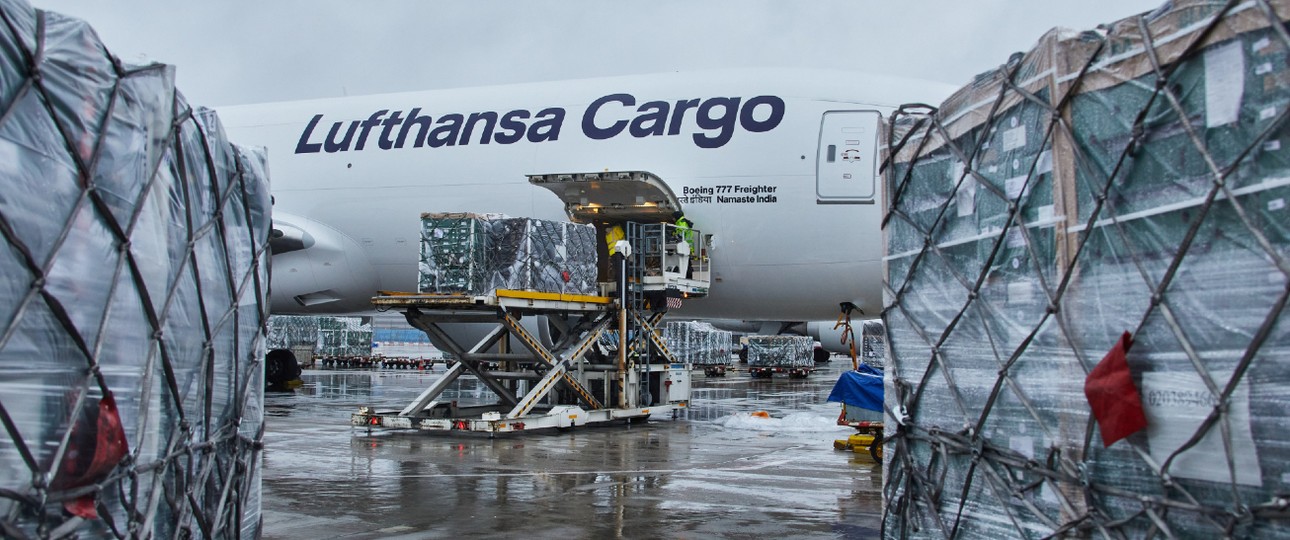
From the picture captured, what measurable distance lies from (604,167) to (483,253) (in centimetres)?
247

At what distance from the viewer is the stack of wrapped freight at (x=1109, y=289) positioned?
3.78 metres

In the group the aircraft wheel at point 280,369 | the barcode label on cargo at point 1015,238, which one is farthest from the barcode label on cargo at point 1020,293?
the aircraft wheel at point 280,369

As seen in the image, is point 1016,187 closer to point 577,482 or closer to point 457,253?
point 577,482

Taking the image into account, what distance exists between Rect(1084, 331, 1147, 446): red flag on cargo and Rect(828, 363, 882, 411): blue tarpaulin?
6893 mm

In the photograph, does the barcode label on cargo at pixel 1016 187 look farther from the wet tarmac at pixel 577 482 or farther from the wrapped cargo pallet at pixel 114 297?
the wrapped cargo pallet at pixel 114 297

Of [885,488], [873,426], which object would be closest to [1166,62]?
[885,488]

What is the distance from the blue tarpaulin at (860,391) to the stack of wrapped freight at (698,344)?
84.2 ft

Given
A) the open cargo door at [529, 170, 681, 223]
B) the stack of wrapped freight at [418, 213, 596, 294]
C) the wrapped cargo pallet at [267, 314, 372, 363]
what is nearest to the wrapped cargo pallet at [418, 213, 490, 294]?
the stack of wrapped freight at [418, 213, 596, 294]

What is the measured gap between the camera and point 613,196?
50.0 ft

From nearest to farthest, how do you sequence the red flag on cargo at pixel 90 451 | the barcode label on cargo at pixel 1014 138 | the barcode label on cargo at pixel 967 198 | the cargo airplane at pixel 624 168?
the red flag on cargo at pixel 90 451, the barcode label on cargo at pixel 1014 138, the barcode label on cargo at pixel 967 198, the cargo airplane at pixel 624 168

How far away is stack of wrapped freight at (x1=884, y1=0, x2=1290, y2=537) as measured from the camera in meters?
3.78

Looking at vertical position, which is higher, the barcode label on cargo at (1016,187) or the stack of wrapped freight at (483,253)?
the stack of wrapped freight at (483,253)

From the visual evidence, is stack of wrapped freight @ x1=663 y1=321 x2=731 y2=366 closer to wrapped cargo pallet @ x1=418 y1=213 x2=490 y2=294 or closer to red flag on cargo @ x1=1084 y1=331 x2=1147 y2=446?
wrapped cargo pallet @ x1=418 y1=213 x2=490 y2=294

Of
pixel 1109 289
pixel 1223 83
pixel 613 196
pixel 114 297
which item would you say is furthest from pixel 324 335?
pixel 1223 83
